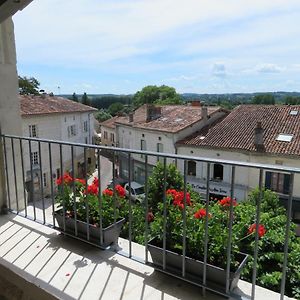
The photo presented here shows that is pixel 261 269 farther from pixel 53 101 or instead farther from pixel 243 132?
pixel 53 101

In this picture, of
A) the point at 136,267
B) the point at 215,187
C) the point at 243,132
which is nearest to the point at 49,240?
the point at 136,267

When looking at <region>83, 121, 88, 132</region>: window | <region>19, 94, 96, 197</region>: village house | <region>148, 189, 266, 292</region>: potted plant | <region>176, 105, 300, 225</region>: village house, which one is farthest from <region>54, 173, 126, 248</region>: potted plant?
<region>83, 121, 88, 132</region>: window

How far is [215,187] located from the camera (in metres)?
13.4

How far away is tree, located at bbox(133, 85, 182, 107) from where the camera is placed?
1877 inches

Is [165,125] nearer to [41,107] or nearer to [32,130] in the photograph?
[41,107]

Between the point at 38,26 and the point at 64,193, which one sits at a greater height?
the point at 38,26

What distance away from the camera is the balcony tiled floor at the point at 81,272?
1646 millimetres

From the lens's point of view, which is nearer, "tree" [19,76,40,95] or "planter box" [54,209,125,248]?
"planter box" [54,209,125,248]

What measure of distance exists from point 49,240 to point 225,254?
1.33m

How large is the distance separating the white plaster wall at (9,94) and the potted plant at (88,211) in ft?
1.96

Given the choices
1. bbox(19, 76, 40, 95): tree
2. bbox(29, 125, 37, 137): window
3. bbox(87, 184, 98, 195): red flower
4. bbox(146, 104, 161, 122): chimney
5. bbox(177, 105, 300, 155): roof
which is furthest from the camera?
bbox(19, 76, 40, 95): tree

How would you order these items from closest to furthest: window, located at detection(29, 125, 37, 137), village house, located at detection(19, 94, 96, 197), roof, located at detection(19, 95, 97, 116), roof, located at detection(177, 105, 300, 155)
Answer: roof, located at detection(177, 105, 300, 155)
village house, located at detection(19, 94, 96, 197)
roof, located at detection(19, 95, 97, 116)
window, located at detection(29, 125, 37, 137)

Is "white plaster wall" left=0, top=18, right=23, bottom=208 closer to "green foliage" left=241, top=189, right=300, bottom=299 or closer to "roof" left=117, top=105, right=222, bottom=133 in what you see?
"green foliage" left=241, top=189, right=300, bottom=299

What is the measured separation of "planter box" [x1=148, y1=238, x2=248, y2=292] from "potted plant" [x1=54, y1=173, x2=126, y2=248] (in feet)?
1.30
